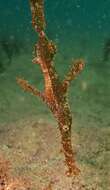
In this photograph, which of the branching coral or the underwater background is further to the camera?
the underwater background

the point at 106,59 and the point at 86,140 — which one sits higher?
the point at 106,59

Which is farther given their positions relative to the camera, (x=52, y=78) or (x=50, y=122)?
(x=50, y=122)

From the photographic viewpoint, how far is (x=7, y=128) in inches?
298

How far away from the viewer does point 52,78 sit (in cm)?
497

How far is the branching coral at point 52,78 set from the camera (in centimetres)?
477

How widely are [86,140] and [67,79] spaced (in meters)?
2.31

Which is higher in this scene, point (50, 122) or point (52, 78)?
point (52, 78)

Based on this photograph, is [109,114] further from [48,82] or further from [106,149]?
[48,82]

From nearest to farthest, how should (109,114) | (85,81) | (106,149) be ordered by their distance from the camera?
(106,149)
(109,114)
(85,81)

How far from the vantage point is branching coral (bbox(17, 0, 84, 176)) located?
4.77m

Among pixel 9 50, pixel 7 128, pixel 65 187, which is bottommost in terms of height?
pixel 65 187

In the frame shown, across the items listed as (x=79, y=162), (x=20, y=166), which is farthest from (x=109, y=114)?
(x=20, y=166)

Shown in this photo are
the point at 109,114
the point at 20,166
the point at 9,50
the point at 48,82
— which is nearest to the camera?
the point at 48,82

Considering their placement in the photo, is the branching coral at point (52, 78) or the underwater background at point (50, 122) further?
the underwater background at point (50, 122)
